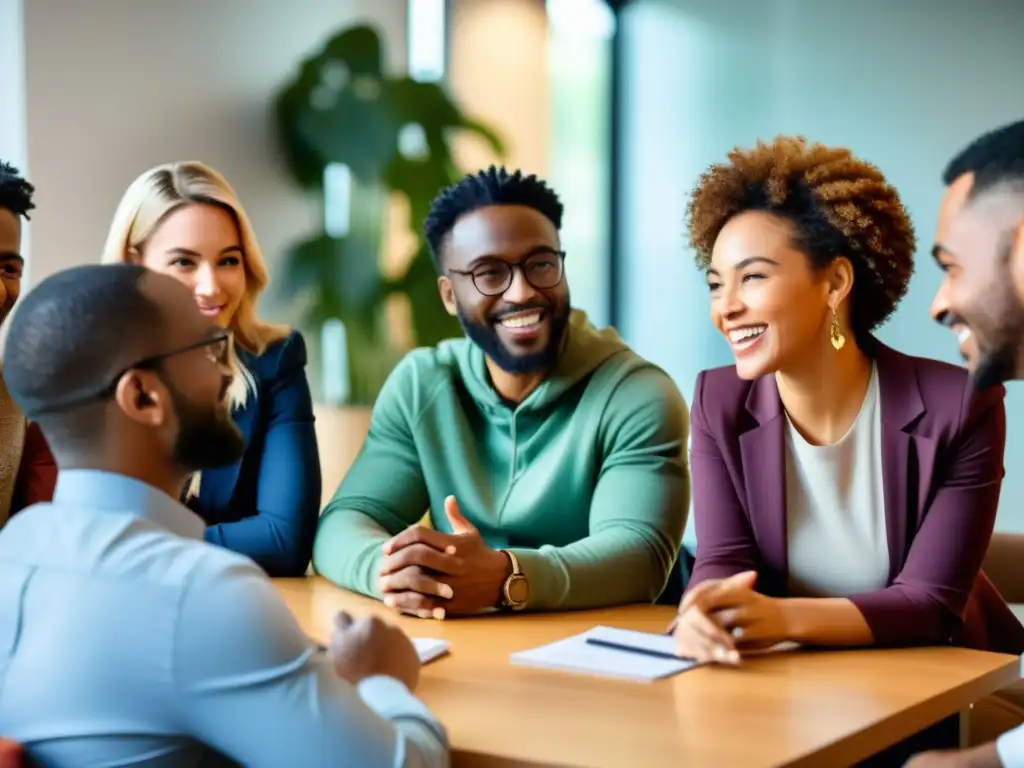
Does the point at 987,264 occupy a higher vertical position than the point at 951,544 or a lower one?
higher

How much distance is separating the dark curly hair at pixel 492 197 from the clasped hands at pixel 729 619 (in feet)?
3.39

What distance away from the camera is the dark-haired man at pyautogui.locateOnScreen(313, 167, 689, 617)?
8.02ft

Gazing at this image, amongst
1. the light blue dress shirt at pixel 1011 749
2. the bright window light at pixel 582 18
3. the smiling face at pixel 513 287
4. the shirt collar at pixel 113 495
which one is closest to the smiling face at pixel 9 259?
the smiling face at pixel 513 287

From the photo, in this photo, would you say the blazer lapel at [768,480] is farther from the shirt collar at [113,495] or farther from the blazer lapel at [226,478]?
the shirt collar at [113,495]

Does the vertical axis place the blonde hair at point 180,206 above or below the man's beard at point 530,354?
above

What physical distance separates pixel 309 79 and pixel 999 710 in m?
2.87

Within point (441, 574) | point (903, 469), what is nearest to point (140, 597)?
point (441, 574)

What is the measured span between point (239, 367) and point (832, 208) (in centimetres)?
118

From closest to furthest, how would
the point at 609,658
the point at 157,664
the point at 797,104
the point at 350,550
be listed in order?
the point at 157,664 < the point at 609,658 < the point at 350,550 < the point at 797,104

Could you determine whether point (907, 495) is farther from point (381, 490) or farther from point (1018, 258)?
point (381, 490)

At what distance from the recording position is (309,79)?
420 cm

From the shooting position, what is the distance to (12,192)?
99.0 inches

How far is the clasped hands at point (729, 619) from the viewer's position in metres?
1.86

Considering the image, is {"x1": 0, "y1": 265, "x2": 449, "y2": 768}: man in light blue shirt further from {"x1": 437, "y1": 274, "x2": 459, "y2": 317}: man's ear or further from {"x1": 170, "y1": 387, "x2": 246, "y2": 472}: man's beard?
{"x1": 437, "y1": 274, "x2": 459, "y2": 317}: man's ear
